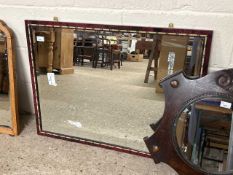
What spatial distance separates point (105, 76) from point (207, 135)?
15.8 inches

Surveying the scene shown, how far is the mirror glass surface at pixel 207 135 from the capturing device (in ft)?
2.50

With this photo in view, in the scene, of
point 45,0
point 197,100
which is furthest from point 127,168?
point 45,0

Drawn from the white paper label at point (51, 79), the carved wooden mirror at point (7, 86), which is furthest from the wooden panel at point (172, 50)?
the carved wooden mirror at point (7, 86)

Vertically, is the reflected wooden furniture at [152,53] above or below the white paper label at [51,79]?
above

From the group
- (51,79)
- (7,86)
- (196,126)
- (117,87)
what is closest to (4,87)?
(7,86)

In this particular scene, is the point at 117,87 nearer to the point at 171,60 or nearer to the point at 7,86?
the point at 171,60

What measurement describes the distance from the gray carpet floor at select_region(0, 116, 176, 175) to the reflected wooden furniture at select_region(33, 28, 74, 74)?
0.29 meters

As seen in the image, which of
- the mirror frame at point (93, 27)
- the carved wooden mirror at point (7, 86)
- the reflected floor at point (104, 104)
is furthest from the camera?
the carved wooden mirror at point (7, 86)

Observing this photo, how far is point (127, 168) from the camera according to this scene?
90 cm

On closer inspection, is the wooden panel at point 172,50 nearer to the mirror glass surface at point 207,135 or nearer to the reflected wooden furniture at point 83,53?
the mirror glass surface at point 207,135

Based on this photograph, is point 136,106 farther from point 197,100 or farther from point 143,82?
point 197,100

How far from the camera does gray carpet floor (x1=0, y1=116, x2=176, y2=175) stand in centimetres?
88

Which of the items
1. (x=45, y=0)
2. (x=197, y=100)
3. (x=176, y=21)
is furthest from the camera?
(x=45, y=0)

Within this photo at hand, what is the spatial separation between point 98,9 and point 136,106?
365 millimetres
